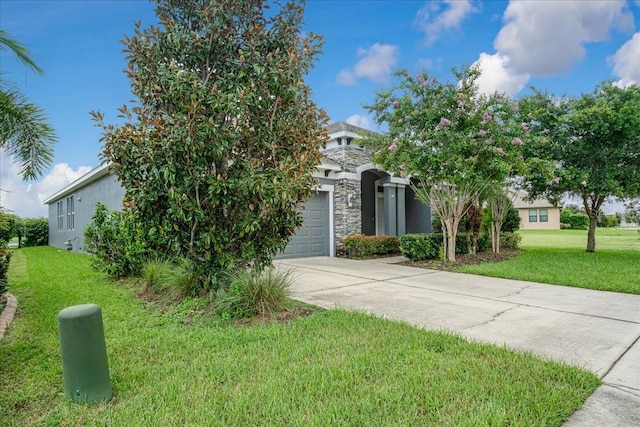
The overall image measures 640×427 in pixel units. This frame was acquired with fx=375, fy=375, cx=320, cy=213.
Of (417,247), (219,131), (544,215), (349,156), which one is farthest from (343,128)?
(544,215)

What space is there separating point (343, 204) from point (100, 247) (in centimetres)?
800

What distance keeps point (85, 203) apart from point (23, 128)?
1111 centimetres

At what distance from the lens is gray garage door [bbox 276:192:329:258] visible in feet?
42.5

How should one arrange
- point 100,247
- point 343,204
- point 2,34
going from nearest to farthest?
point 2,34 → point 100,247 → point 343,204

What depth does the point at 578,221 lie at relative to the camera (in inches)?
1571

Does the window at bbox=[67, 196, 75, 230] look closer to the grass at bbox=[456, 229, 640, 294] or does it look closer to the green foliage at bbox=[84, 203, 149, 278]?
the green foliage at bbox=[84, 203, 149, 278]

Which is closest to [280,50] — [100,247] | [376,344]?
[376,344]

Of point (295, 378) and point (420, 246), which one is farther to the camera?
point (420, 246)

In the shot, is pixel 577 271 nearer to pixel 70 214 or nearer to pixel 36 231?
pixel 70 214

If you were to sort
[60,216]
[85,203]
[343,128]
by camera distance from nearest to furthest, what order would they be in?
[343,128] < [85,203] < [60,216]

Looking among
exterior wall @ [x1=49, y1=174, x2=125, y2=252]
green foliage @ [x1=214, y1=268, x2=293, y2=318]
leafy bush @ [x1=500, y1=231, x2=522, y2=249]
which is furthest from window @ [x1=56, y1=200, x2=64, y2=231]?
leafy bush @ [x1=500, y1=231, x2=522, y2=249]

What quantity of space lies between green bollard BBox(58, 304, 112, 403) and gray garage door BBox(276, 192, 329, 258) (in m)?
9.89

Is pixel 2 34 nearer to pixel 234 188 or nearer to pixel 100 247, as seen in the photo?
pixel 234 188

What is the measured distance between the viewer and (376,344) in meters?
3.87
